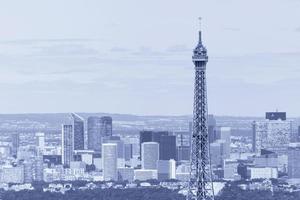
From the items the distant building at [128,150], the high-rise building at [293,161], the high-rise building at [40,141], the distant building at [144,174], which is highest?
the high-rise building at [40,141]

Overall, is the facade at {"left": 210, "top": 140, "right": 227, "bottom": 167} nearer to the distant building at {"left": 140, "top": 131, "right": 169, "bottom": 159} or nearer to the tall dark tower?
the distant building at {"left": 140, "top": 131, "right": 169, "bottom": 159}

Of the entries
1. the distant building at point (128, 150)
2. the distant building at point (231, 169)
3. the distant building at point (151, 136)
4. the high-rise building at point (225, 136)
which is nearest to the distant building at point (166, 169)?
the distant building at point (151, 136)

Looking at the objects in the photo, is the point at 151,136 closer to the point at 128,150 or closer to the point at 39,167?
the point at 128,150

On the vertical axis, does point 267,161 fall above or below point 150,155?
below

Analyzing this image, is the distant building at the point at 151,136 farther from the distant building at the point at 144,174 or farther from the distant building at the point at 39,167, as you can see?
the distant building at the point at 39,167

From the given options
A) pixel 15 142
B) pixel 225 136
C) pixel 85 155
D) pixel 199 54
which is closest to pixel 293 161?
pixel 225 136

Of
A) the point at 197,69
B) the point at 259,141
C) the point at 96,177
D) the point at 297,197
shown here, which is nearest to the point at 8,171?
the point at 96,177
